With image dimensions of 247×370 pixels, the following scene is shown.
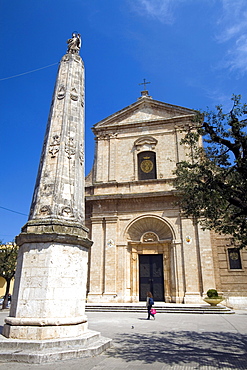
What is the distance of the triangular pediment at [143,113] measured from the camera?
2189 cm

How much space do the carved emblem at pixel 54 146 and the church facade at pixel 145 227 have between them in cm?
1032

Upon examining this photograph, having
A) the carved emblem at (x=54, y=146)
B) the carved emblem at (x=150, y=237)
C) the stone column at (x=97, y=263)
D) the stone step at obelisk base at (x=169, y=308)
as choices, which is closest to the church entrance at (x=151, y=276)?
the carved emblem at (x=150, y=237)

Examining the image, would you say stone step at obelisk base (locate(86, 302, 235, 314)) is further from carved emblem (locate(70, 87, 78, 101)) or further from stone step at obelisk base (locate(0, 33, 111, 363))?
carved emblem (locate(70, 87, 78, 101))

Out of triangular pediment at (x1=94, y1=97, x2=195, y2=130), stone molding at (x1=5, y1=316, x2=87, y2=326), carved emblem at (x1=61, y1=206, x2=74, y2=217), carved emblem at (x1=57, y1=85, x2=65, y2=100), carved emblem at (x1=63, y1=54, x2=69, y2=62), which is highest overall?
triangular pediment at (x1=94, y1=97, x2=195, y2=130)

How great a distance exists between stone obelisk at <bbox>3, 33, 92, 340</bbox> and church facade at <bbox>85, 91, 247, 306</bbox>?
399 inches

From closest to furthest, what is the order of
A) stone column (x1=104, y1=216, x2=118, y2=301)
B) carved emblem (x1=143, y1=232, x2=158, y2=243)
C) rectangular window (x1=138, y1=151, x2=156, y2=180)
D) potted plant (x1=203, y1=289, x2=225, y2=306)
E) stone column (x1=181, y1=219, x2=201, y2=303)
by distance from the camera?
potted plant (x1=203, y1=289, x2=225, y2=306) → stone column (x1=181, y1=219, x2=201, y2=303) → stone column (x1=104, y1=216, x2=118, y2=301) → carved emblem (x1=143, y1=232, x2=158, y2=243) → rectangular window (x1=138, y1=151, x2=156, y2=180)

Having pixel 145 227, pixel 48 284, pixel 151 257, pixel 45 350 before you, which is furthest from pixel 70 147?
pixel 151 257

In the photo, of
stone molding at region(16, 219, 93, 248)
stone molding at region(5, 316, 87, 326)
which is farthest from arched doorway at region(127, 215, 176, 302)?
stone molding at region(5, 316, 87, 326)

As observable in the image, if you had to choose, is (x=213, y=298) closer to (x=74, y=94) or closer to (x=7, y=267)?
(x=74, y=94)

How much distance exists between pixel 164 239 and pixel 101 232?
419cm

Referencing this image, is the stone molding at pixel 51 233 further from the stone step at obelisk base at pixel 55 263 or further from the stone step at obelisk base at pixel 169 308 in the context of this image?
the stone step at obelisk base at pixel 169 308

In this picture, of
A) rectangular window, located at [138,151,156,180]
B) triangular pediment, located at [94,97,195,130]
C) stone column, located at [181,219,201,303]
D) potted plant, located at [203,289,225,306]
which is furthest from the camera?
triangular pediment, located at [94,97,195,130]

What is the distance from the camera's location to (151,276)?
1852 cm

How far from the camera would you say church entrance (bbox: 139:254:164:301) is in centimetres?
1809
